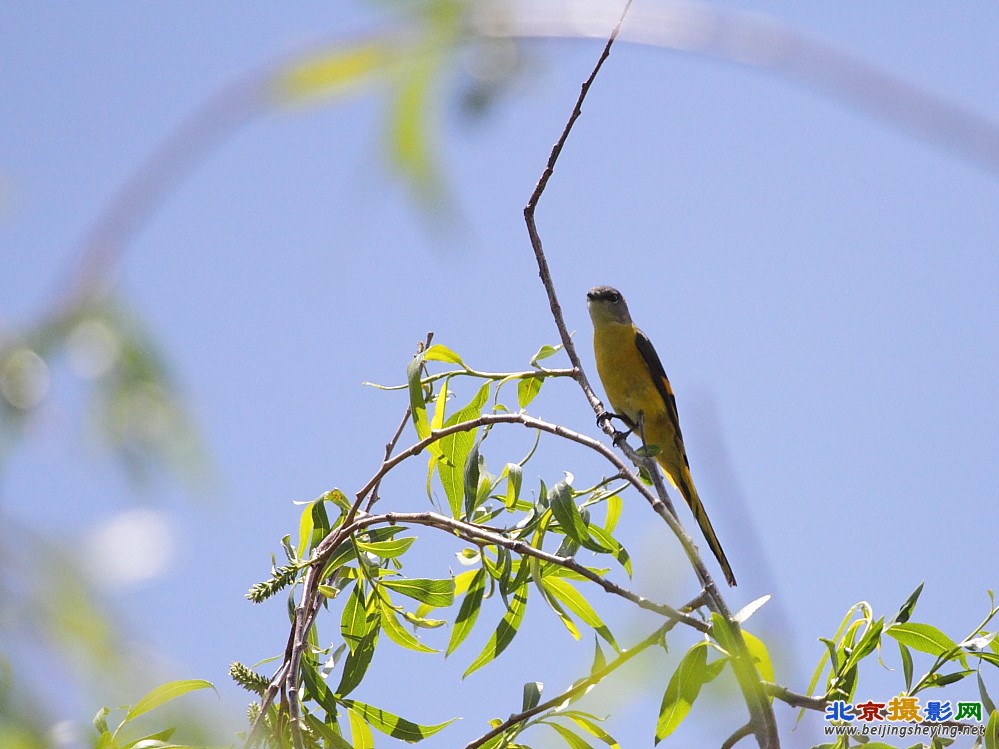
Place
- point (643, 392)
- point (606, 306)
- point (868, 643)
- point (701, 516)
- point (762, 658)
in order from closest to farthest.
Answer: point (762, 658) < point (868, 643) < point (701, 516) < point (643, 392) < point (606, 306)

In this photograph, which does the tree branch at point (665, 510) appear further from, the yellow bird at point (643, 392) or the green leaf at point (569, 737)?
the yellow bird at point (643, 392)

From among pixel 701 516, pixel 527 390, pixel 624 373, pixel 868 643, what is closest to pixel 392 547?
Answer: pixel 527 390

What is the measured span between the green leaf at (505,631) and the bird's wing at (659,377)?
302 cm

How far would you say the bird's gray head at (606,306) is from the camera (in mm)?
6227

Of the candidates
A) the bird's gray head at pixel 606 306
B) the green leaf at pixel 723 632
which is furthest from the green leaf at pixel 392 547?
the bird's gray head at pixel 606 306

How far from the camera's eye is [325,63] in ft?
3.07

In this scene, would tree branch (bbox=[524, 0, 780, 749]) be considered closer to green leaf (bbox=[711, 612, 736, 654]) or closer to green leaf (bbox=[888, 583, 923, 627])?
green leaf (bbox=[711, 612, 736, 654])

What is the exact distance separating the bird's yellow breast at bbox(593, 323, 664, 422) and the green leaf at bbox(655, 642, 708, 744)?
10.7ft

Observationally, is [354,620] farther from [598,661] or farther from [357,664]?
[598,661]

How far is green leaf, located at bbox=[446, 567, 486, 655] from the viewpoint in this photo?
9.32 ft

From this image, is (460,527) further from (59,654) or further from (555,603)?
(59,654)

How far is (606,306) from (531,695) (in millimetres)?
4150

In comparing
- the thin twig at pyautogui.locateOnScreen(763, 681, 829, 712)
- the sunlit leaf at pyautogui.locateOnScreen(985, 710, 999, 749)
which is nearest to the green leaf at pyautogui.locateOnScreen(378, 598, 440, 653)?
the thin twig at pyautogui.locateOnScreen(763, 681, 829, 712)

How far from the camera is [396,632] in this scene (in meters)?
2.78
